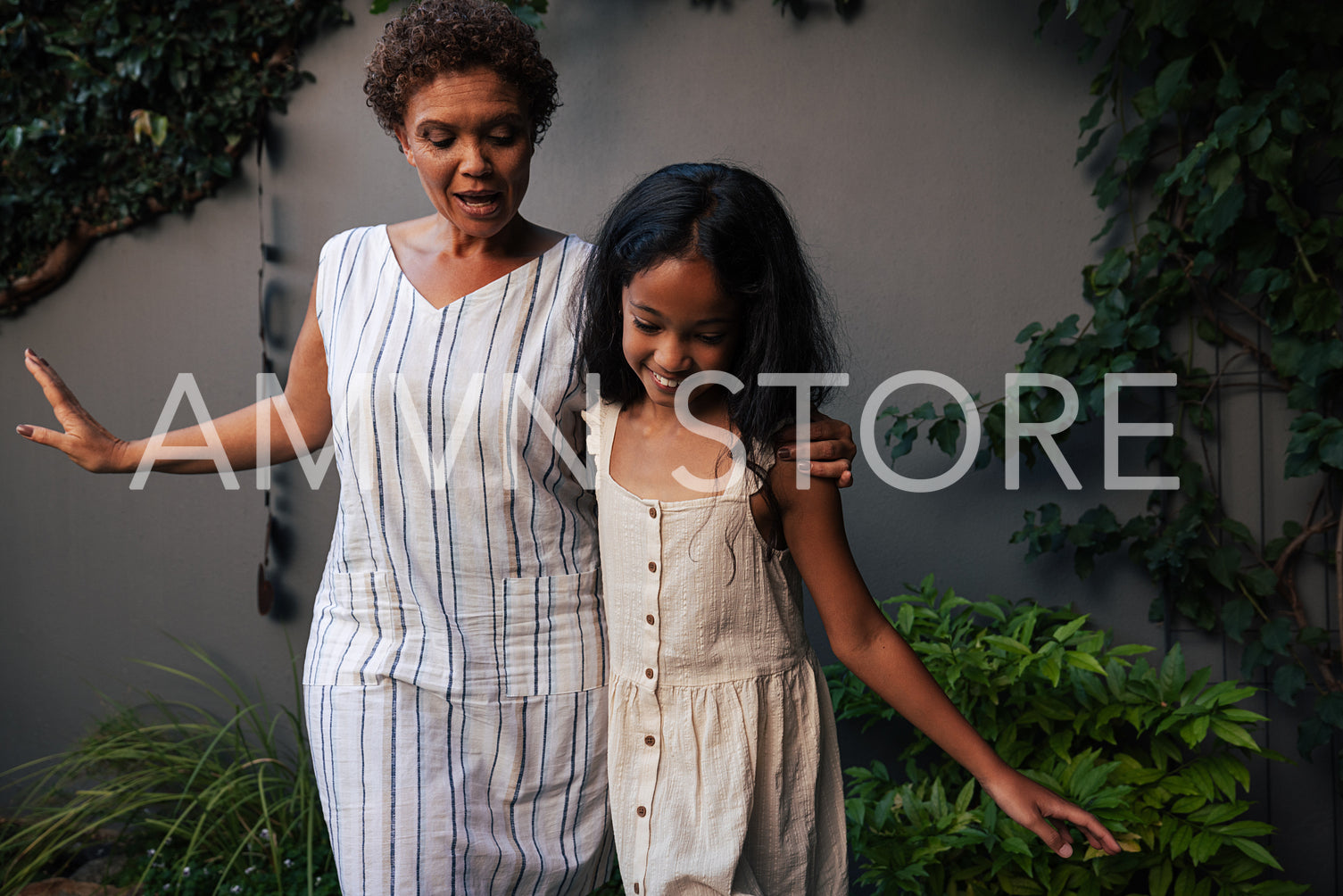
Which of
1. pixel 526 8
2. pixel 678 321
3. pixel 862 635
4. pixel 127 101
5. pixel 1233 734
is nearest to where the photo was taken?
pixel 678 321

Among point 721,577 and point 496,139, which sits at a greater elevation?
point 496,139

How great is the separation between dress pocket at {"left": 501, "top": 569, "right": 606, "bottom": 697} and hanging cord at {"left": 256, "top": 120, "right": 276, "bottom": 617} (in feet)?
4.58

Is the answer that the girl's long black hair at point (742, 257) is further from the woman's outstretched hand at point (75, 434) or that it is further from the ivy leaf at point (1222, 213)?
the ivy leaf at point (1222, 213)

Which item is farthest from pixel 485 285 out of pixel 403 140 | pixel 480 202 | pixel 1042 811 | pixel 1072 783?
pixel 1072 783

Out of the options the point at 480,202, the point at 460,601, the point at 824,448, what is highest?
the point at 480,202

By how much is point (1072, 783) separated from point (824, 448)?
90 centimetres

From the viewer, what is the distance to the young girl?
1175 mm

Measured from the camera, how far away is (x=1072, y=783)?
170 cm

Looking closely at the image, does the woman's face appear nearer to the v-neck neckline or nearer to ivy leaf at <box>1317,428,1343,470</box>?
the v-neck neckline

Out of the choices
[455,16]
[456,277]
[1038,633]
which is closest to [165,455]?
[456,277]

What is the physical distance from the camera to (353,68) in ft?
8.03

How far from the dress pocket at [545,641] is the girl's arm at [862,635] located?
1.11 feet

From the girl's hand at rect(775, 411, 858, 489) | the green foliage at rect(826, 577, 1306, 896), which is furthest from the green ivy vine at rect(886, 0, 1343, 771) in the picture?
the girl's hand at rect(775, 411, 858, 489)

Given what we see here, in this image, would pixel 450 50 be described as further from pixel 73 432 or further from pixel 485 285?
pixel 73 432
